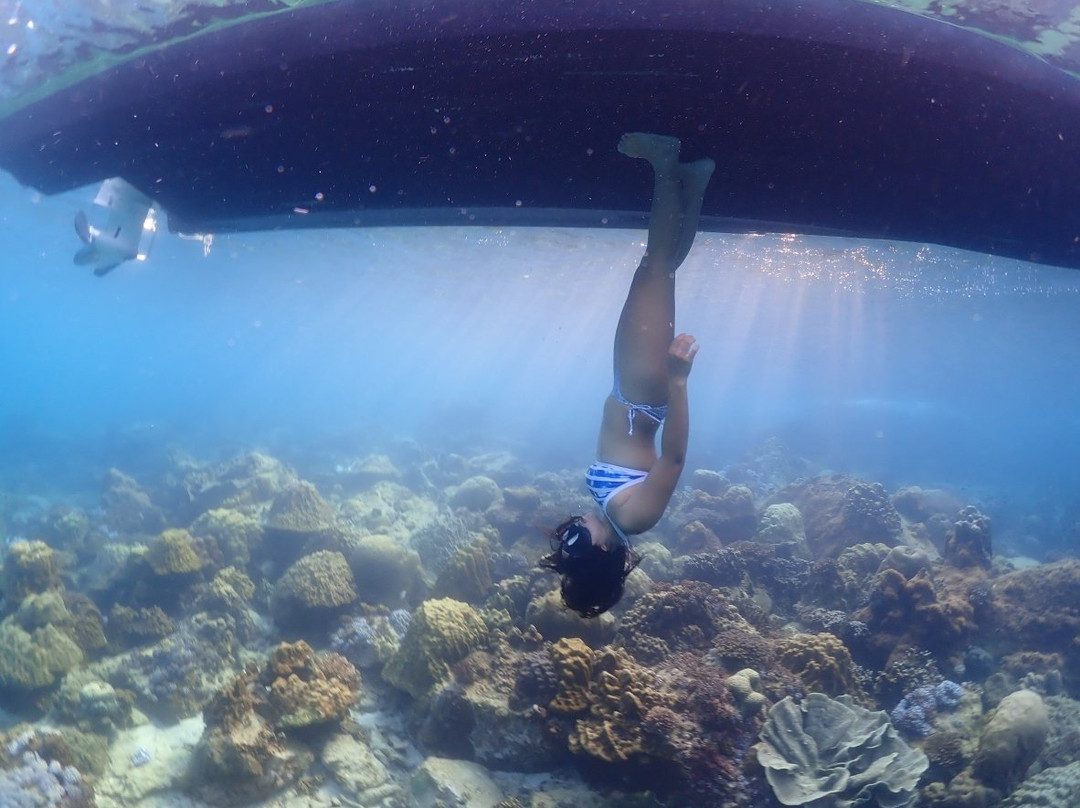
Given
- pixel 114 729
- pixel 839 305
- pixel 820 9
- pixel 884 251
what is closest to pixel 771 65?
pixel 820 9

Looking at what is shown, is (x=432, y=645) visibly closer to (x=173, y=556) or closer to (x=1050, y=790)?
(x=173, y=556)

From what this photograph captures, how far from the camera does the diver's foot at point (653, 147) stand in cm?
407

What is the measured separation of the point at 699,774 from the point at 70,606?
9.13 m

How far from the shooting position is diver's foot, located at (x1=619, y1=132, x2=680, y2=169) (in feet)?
13.3

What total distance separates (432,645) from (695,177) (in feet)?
18.4

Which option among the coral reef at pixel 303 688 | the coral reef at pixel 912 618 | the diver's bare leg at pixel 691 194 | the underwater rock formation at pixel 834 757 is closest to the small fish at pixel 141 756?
Answer: the coral reef at pixel 303 688

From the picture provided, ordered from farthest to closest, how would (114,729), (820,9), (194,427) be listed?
(194,427), (114,729), (820,9)

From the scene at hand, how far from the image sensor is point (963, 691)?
688cm

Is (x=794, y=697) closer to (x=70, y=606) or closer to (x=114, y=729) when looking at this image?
(x=114, y=729)

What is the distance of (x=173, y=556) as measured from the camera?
9.03 metres

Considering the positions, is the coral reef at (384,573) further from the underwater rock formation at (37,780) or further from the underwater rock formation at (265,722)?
the underwater rock formation at (37,780)

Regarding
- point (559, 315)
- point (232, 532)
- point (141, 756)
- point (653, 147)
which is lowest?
point (141, 756)

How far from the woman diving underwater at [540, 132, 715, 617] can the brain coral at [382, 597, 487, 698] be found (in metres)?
2.98

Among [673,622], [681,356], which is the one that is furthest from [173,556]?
[681,356]
